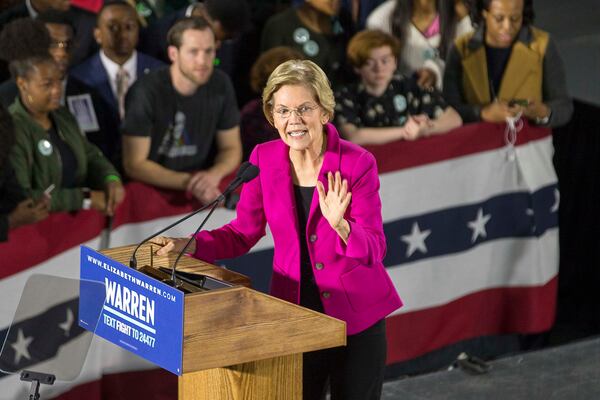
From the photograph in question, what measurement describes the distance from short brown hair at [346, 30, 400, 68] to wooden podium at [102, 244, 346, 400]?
2628 millimetres

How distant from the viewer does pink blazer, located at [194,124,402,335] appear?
12.2ft

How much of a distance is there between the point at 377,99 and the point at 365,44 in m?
0.26

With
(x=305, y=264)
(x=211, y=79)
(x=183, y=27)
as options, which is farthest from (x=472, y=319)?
(x=305, y=264)

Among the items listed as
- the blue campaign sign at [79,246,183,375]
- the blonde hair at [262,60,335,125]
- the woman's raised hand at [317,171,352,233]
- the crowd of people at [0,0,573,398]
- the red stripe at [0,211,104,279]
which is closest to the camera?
the blue campaign sign at [79,246,183,375]

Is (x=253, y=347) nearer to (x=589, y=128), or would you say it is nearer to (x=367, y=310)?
(x=367, y=310)

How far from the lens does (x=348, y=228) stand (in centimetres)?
358

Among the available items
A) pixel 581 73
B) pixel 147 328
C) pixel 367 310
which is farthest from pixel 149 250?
pixel 581 73

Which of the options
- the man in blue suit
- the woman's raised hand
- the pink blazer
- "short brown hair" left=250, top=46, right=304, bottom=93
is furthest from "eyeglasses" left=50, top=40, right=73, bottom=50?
the woman's raised hand

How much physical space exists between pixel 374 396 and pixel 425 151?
251 centimetres

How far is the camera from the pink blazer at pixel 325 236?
3719mm

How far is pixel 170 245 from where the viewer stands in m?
3.78

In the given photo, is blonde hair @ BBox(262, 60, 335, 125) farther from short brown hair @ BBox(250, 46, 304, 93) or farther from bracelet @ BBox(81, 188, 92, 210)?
short brown hair @ BBox(250, 46, 304, 93)

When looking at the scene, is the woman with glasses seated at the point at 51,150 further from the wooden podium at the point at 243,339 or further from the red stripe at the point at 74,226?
the wooden podium at the point at 243,339

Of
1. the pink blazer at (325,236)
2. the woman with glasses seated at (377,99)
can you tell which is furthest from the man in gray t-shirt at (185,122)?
the pink blazer at (325,236)
